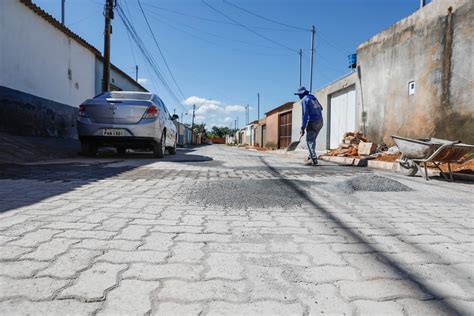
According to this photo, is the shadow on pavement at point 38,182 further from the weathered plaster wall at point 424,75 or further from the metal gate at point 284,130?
the metal gate at point 284,130

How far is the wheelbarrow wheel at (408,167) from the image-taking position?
228 inches

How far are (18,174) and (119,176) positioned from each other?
1328 millimetres

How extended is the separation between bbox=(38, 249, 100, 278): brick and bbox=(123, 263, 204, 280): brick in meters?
0.24

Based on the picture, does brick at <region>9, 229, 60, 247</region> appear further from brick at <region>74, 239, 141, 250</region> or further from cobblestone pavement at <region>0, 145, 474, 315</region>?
brick at <region>74, 239, 141, 250</region>

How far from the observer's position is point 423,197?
363 cm

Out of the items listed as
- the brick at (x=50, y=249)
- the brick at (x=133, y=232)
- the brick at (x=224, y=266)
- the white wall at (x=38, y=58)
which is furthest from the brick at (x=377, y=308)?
the white wall at (x=38, y=58)

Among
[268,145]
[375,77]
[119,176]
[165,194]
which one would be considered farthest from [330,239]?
[268,145]

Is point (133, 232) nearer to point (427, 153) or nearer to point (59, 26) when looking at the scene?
point (427, 153)

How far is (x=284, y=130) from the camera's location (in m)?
23.1

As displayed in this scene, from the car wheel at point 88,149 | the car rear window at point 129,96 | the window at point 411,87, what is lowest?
the car wheel at point 88,149

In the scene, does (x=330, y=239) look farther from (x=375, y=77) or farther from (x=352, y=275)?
(x=375, y=77)

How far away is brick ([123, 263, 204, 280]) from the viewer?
1.43 m

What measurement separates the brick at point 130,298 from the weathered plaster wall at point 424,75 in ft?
25.8

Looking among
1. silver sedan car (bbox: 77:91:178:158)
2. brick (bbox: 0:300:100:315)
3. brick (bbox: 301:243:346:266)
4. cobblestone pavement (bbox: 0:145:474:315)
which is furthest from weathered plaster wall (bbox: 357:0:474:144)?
brick (bbox: 0:300:100:315)
